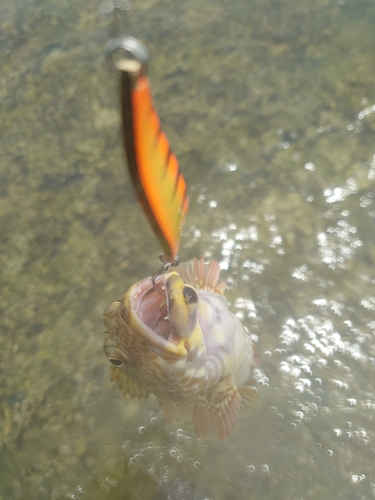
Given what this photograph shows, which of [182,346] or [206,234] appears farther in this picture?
[206,234]

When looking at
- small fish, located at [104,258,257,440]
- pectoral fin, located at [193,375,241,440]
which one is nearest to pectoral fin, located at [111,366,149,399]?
small fish, located at [104,258,257,440]

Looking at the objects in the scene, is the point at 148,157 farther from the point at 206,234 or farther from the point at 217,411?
the point at 206,234

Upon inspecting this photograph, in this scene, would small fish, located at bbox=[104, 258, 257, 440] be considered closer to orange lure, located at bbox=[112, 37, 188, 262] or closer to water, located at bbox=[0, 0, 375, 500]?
orange lure, located at bbox=[112, 37, 188, 262]

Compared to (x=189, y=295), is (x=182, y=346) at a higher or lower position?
lower

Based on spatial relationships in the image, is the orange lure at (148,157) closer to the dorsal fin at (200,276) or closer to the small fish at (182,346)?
the small fish at (182,346)

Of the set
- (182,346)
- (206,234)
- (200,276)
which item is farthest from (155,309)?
(206,234)

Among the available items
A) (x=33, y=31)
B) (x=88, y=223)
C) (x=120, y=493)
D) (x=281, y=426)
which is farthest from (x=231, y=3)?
(x=120, y=493)
